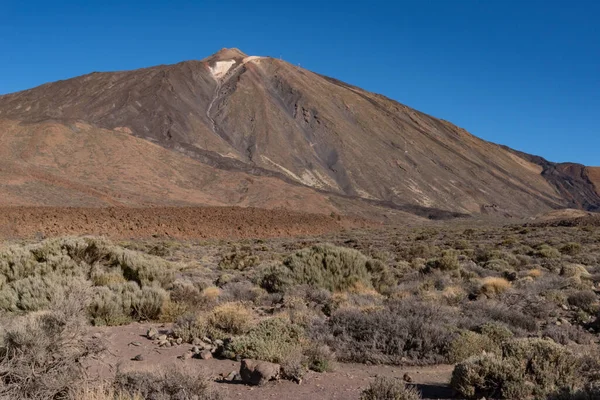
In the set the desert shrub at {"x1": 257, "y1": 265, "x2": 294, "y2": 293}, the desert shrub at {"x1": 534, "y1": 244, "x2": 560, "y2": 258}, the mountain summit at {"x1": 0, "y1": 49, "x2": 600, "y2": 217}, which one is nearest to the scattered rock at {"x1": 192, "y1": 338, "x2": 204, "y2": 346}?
the desert shrub at {"x1": 257, "y1": 265, "x2": 294, "y2": 293}

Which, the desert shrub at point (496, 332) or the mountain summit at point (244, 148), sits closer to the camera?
the desert shrub at point (496, 332)

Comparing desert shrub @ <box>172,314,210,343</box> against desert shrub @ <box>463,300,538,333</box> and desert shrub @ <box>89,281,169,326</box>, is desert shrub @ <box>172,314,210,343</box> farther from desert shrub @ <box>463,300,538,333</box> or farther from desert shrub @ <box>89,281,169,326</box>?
desert shrub @ <box>463,300,538,333</box>

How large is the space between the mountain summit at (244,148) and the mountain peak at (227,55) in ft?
2.36

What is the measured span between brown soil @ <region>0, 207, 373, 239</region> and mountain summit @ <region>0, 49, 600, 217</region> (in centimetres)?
740

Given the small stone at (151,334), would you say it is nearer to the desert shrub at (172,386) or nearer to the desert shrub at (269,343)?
the desert shrub at (269,343)

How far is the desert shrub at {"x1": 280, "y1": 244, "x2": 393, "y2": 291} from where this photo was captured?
12242 millimetres

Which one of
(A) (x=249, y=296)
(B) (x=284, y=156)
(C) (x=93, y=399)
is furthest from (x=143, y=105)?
(C) (x=93, y=399)

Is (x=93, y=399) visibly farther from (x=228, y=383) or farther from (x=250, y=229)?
(x=250, y=229)

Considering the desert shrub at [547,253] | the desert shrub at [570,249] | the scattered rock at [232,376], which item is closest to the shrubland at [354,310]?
the scattered rock at [232,376]

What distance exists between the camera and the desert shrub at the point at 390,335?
6.79 metres

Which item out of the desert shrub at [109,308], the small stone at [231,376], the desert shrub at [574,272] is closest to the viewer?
the small stone at [231,376]

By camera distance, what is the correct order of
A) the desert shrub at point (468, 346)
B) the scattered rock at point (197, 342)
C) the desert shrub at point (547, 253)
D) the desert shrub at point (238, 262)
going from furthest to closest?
the desert shrub at point (547, 253) → the desert shrub at point (238, 262) → the scattered rock at point (197, 342) → the desert shrub at point (468, 346)

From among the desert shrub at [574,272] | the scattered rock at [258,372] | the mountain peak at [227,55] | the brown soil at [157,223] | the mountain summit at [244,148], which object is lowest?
the scattered rock at [258,372]

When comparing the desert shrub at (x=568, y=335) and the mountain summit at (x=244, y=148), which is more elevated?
the mountain summit at (x=244, y=148)
